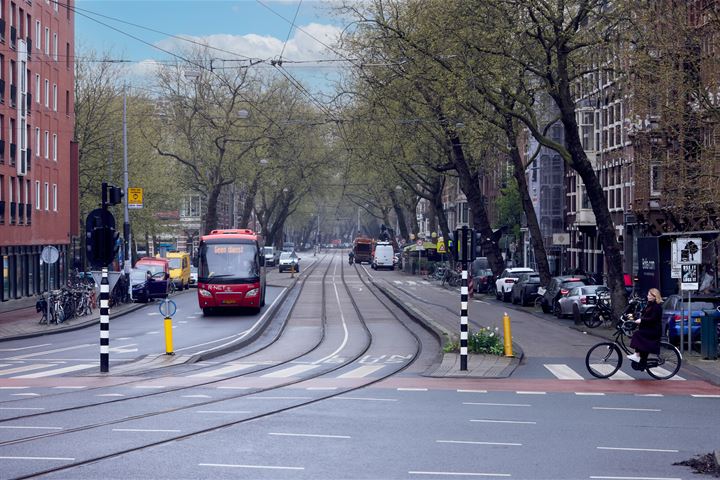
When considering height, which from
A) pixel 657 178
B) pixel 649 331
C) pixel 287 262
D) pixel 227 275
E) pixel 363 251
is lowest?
pixel 649 331

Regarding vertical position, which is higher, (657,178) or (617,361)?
(657,178)

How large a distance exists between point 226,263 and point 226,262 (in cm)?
5

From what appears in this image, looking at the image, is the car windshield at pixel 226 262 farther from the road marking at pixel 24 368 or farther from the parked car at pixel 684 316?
the parked car at pixel 684 316

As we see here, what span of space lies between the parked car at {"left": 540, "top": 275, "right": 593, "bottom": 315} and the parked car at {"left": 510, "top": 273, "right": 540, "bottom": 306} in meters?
3.86

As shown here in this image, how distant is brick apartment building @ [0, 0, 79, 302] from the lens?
56562 millimetres

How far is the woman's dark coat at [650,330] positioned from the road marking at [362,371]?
522cm

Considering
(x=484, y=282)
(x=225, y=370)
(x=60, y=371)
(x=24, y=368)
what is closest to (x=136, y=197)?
(x=484, y=282)

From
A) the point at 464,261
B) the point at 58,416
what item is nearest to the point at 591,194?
the point at 464,261

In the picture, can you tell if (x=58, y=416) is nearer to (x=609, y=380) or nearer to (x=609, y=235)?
(x=609, y=380)

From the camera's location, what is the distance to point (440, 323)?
126 ft

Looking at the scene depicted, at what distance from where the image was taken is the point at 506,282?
2327 inches

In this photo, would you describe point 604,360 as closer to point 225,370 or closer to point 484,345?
point 484,345

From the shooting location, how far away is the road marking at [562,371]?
22.8 meters

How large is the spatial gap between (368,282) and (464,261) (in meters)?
57.0
